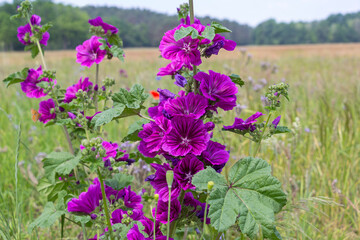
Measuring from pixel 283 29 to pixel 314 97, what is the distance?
76.8 meters

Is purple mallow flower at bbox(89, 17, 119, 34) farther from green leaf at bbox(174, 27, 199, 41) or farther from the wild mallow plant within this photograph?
green leaf at bbox(174, 27, 199, 41)

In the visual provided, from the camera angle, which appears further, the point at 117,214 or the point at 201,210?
the point at 117,214

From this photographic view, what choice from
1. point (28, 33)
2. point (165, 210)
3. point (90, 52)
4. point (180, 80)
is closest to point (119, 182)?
point (165, 210)

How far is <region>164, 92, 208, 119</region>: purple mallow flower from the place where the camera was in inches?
34.9

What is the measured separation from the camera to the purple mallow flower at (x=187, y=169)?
0.88 metres

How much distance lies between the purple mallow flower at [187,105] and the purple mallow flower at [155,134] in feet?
0.11

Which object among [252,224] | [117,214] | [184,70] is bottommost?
[117,214]

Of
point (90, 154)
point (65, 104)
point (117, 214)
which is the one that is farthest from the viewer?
point (65, 104)

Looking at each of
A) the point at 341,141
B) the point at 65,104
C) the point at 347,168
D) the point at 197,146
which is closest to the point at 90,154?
the point at 197,146

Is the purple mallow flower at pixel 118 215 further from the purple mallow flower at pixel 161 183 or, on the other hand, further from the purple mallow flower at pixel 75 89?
the purple mallow flower at pixel 75 89

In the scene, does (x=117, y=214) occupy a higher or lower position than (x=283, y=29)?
lower

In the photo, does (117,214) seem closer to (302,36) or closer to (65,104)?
(65,104)

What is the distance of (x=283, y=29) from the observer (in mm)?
74812

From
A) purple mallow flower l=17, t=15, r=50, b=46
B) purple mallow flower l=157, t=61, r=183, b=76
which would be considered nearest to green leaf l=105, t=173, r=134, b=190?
purple mallow flower l=157, t=61, r=183, b=76
